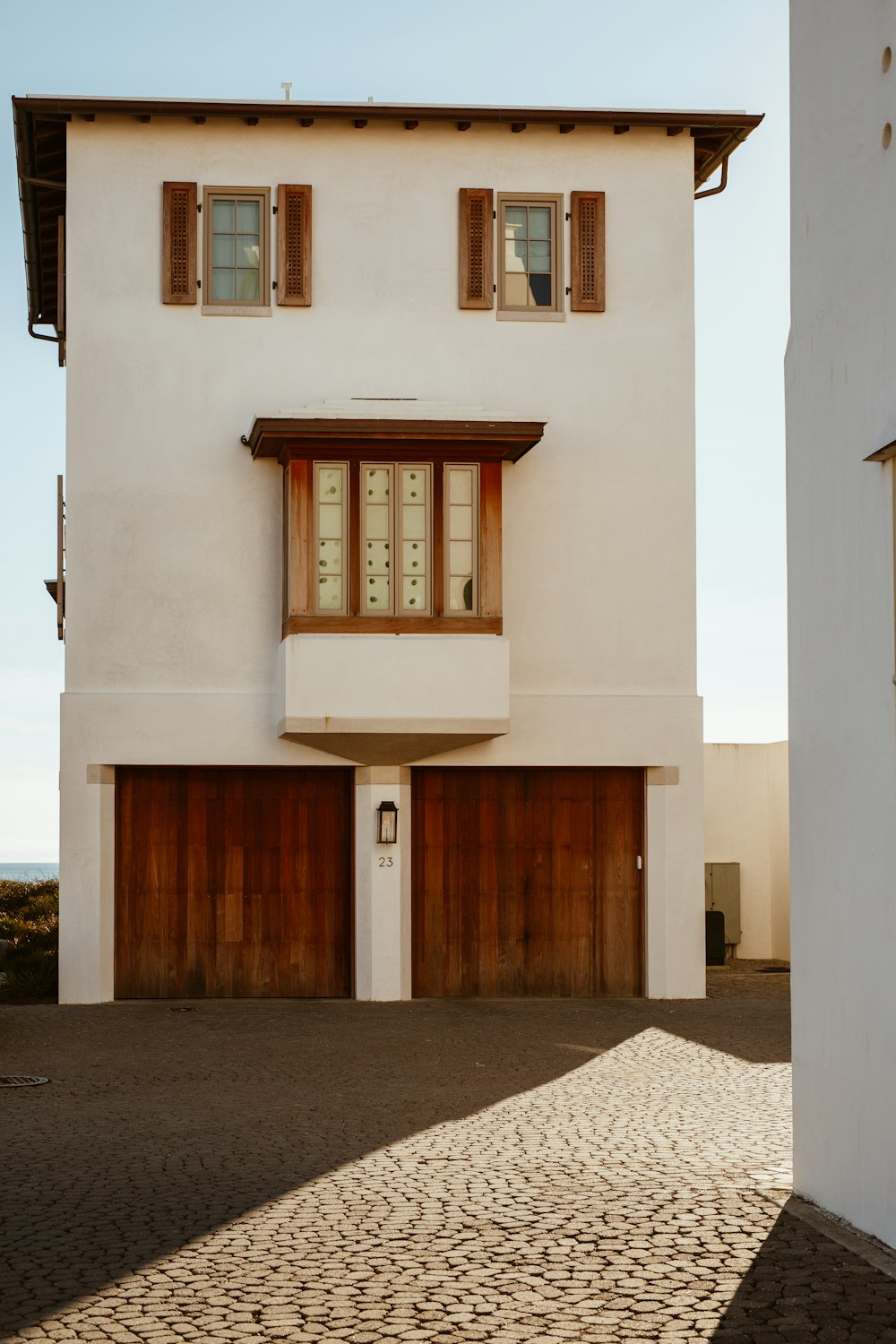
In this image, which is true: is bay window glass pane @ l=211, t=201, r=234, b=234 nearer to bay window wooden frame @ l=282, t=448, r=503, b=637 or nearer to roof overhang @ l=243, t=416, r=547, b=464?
roof overhang @ l=243, t=416, r=547, b=464

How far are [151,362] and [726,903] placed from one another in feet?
34.2

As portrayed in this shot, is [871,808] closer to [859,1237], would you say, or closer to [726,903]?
[859,1237]

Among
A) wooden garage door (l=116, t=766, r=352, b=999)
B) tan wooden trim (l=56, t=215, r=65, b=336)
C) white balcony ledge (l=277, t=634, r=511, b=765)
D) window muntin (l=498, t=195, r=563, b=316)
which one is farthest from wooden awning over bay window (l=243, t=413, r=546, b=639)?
tan wooden trim (l=56, t=215, r=65, b=336)

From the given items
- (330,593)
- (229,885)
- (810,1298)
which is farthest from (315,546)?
(810,1298)

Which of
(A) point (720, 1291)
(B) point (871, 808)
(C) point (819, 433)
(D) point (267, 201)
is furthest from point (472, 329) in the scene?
(A) point (720, 1291)

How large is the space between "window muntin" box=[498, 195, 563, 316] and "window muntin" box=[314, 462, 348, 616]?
3.12m

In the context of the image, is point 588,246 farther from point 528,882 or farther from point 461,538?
point 528,882

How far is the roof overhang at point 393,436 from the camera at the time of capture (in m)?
17.1

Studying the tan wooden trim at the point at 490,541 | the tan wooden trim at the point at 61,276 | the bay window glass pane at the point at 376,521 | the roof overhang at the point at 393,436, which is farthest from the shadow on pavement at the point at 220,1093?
the tan wooden trim at the point at 61,276

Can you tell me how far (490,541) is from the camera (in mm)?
17516

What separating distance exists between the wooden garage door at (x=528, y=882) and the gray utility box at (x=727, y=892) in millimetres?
3603

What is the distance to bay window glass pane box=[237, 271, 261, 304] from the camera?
60.4 ft

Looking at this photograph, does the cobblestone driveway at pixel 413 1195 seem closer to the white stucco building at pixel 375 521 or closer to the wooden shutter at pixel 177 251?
the white stucco building at pixel 375 521

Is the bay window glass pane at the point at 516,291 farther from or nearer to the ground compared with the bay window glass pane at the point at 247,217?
nearer to the ground
